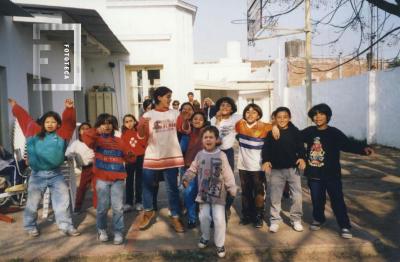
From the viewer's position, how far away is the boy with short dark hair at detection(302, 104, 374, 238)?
189 inches

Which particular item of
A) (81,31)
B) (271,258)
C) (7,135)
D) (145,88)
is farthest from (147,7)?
(271,258)

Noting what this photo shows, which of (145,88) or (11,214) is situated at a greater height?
(145,88)

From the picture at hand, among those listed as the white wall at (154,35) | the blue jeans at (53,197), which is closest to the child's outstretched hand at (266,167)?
the blue jeans at (53,197)

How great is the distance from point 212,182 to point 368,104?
37.7 feet

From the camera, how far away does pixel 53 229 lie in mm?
5301

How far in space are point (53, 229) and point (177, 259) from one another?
194 cm

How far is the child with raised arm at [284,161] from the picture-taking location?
16.0 feet

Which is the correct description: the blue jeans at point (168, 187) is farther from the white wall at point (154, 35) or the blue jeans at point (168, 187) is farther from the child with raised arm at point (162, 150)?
the white wall at point (154, 35)

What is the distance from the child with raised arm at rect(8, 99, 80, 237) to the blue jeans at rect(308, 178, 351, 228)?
2.96 m

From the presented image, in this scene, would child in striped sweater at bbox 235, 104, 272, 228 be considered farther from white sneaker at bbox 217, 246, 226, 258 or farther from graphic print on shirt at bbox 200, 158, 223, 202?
white sneaker at bbox 217, 246, 226, 258

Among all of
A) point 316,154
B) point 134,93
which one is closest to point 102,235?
point 316,154

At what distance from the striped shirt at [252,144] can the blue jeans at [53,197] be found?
7.32ft

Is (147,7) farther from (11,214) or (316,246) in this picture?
(316,246)

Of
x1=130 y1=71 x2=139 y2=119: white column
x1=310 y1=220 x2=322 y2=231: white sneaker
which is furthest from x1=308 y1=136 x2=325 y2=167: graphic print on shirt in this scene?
x1=130 y1=71 x2=139 y2=119: white column
